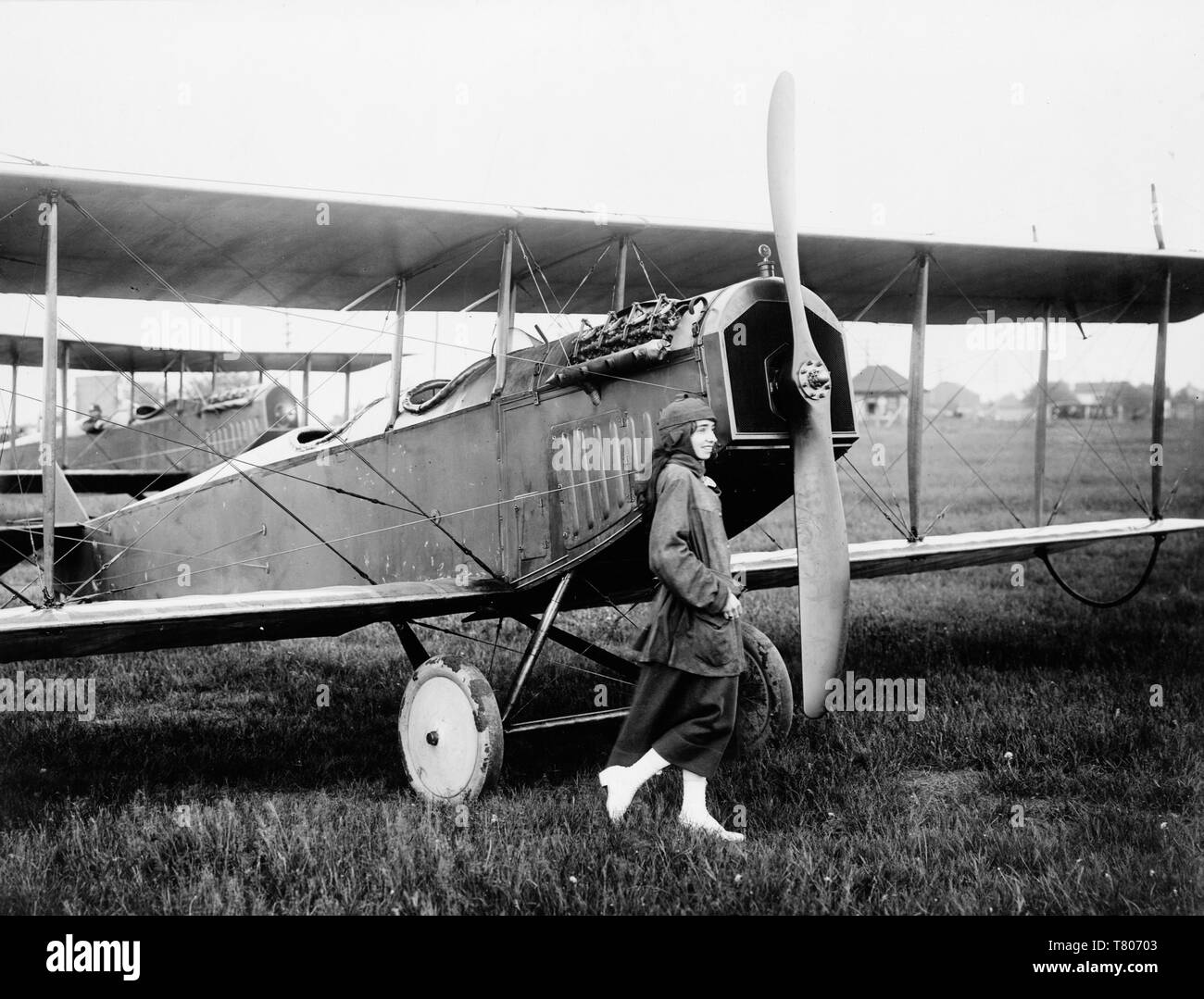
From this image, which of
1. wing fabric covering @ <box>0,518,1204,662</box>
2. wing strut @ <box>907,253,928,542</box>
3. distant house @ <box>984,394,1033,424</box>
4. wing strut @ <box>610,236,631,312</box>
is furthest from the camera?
distant house @ <box>984,394,1033,424</box>

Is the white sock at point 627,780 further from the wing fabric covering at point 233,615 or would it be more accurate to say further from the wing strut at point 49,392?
the wing strut at point 49,392

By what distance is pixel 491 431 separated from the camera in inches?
215

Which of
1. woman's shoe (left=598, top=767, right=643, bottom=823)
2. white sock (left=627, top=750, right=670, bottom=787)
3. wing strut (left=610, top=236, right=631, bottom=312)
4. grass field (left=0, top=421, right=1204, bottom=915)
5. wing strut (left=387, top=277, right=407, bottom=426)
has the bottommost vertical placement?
grass field (left=0, top=421, right=1204, bottom=915)

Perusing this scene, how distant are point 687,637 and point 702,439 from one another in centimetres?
82

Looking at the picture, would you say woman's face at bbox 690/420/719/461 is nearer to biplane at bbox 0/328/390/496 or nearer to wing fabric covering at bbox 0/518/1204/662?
wing fabric covering at bbox 0/518/1204/662

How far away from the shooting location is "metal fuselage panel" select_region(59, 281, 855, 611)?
4.48m

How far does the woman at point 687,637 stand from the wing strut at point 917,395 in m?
3.11

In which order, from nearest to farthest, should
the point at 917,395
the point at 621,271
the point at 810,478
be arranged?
the point at 810,478
the point at 621,271
the point at 917,395

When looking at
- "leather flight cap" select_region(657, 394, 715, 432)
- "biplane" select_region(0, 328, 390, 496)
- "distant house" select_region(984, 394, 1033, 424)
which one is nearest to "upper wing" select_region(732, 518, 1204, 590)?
"leather flight cap" select_region(657, 394, 715, 432)

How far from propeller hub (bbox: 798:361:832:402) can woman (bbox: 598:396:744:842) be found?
16.4 inches

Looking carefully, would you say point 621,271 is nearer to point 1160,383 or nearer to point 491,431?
point 491,431

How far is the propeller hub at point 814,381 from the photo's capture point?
432 centimetres

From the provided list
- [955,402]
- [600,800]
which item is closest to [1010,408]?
[955,402]
